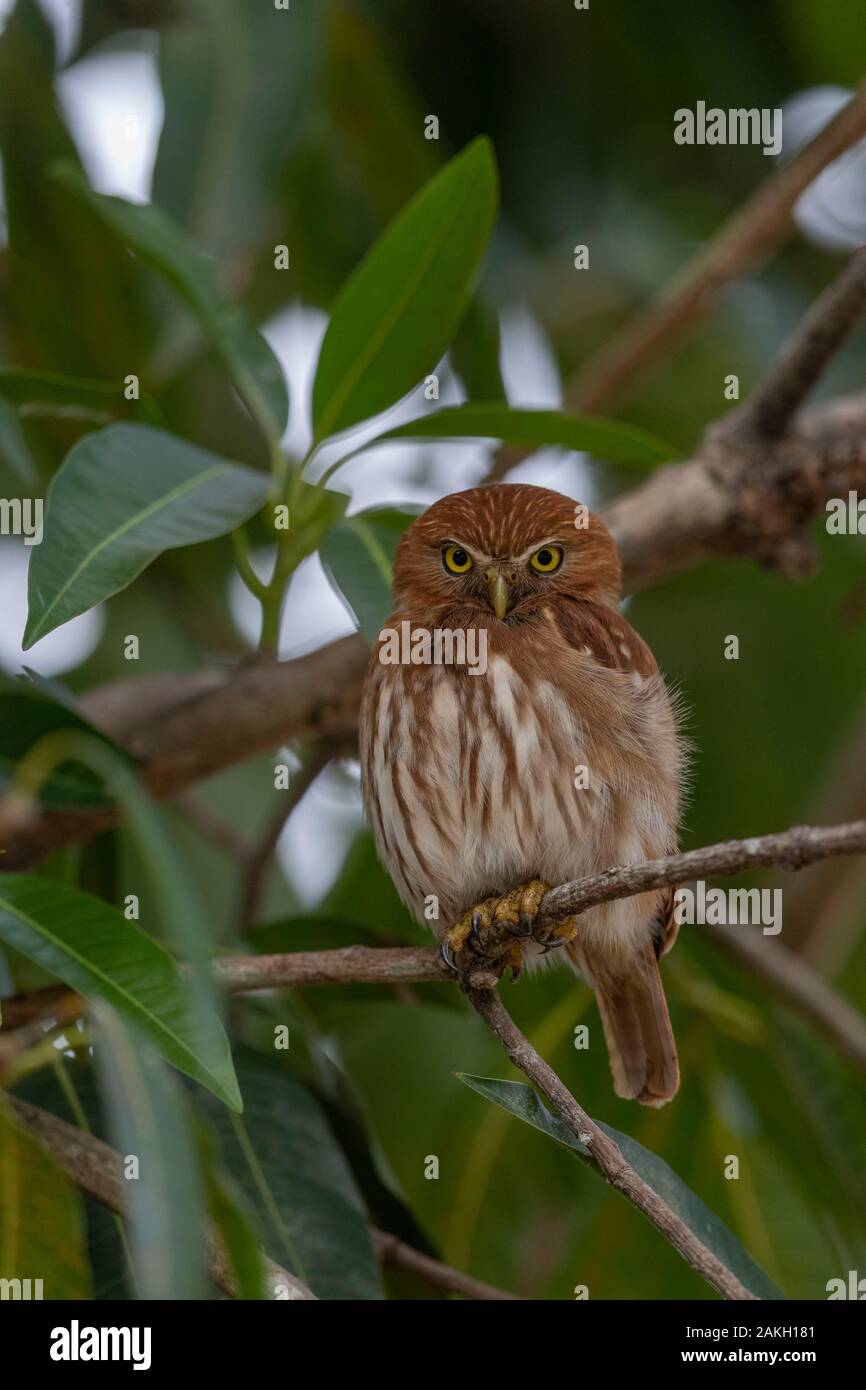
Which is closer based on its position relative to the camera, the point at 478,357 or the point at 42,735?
the point at 42,735

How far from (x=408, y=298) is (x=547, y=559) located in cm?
66

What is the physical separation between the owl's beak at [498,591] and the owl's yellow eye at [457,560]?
0.05 meters

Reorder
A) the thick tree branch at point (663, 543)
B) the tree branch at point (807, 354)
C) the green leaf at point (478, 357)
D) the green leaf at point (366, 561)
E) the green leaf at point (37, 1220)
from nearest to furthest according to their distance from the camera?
the green leaf at point (37, 1220)
the green leaf at point (366, 561)
the tree branch at point (807, 354)
the thick tree branch at point (663, 543)
the green leaf at point (478, 357)

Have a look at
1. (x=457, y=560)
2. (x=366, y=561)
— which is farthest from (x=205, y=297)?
(x=457, y=560)

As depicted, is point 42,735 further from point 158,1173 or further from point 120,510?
point 158,1173

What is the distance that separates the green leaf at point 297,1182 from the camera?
276cm

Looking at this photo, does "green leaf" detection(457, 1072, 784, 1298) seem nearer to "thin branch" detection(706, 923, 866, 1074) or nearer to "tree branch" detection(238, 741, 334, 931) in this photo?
"tree branch" detection(238, 741, 334, 931)

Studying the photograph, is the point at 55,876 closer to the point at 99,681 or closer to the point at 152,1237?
the point at 99,681

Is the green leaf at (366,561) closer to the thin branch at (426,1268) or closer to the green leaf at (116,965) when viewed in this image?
the green leaf at (116,965)

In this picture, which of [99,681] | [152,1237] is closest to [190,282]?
[99,681]

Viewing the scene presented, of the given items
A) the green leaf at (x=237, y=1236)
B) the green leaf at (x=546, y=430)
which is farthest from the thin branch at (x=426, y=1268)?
the green leaf at (x=546, y=430)

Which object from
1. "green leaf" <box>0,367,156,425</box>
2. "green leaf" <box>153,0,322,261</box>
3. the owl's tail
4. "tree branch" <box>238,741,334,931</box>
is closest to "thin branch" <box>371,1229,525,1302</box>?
the owl's tail

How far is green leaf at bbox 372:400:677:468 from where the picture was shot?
305cm

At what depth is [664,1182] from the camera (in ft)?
8.04
